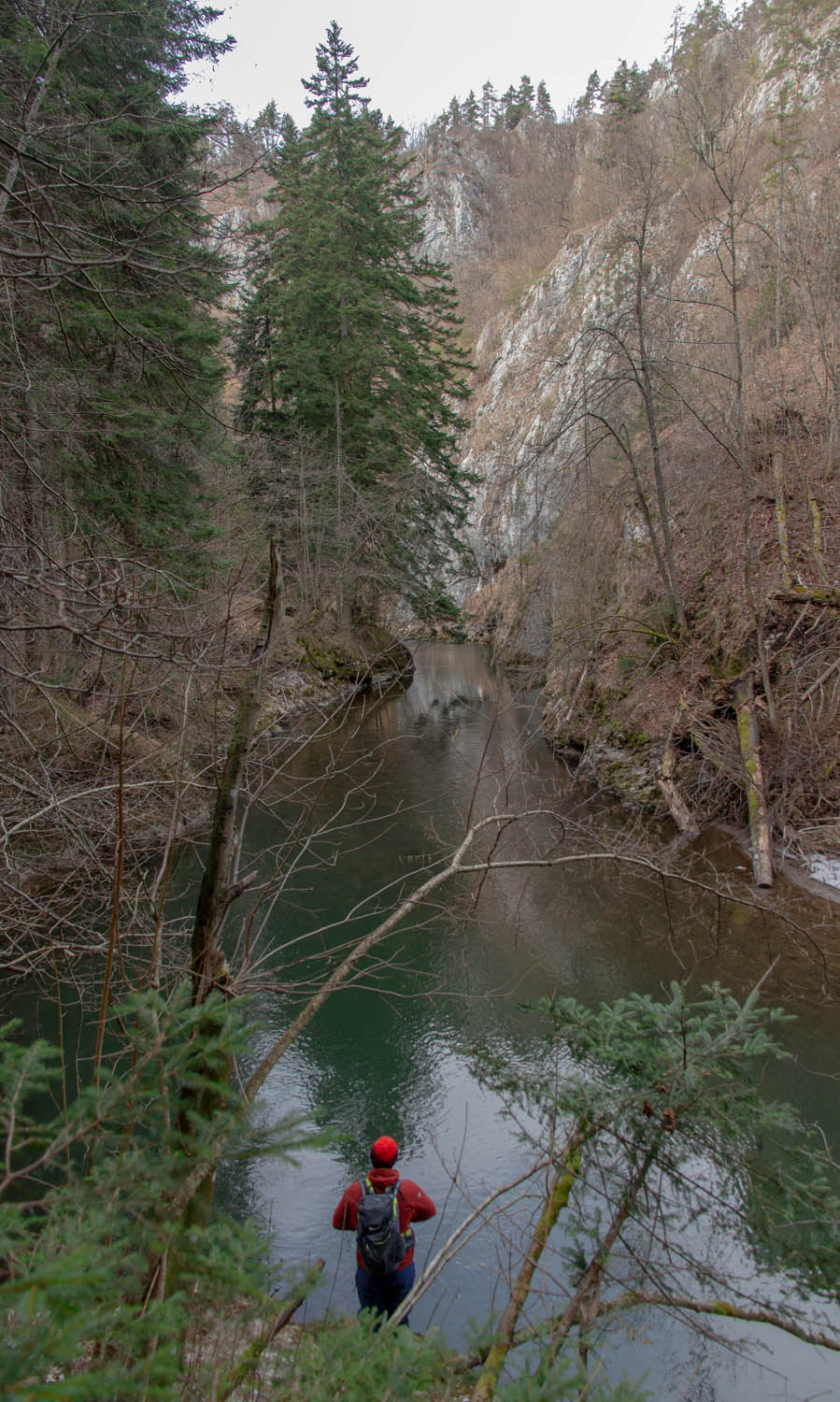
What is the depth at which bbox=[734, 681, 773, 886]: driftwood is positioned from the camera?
843 cm

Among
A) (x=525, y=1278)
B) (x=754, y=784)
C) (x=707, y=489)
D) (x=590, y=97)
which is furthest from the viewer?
(x=590, y=97)

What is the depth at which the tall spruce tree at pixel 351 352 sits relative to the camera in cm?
2117

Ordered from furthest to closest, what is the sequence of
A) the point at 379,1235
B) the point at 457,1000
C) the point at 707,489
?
1. the point at 707,489
2. the point at 457,1000
3. the point at 379,1235

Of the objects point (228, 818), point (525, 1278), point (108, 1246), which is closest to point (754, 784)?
point (525, 1278)

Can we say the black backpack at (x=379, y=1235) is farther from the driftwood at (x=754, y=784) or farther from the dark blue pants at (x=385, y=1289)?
the driftwood at (x=754, y=784)

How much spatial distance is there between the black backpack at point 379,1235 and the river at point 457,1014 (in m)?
0.52

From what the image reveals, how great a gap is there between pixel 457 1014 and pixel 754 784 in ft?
15.5

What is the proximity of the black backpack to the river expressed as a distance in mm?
523

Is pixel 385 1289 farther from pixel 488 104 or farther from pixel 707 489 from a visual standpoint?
pixel 488 104

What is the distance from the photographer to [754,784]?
30.2 feet

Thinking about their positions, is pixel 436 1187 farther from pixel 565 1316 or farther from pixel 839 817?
pixel 839 817

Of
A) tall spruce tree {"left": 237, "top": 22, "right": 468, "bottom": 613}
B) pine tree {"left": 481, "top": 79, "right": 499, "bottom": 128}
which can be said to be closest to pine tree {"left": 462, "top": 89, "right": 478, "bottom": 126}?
pine tree {"left": 481, "top": 79, "right": 499, "bottom": 128}

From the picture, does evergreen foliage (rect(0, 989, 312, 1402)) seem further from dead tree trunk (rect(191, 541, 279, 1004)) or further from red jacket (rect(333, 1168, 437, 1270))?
red jacket (rect(333, 1168, 437, 1270))

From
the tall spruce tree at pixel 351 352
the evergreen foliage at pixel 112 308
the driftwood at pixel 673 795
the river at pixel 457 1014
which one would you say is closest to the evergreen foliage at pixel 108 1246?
the river at pixel 457 1014
